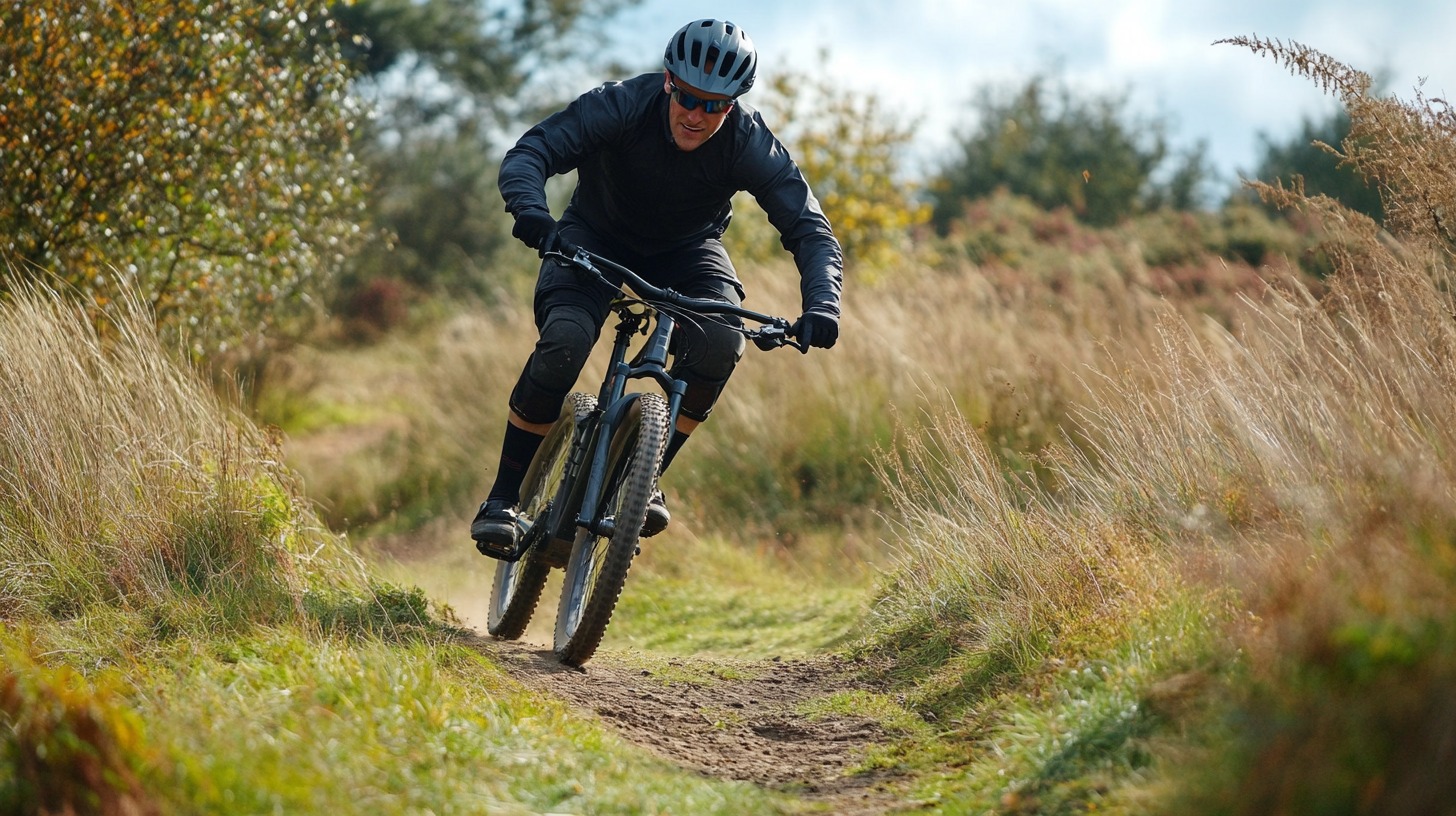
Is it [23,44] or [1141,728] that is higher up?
[23,44]

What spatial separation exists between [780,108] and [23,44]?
53.4ft

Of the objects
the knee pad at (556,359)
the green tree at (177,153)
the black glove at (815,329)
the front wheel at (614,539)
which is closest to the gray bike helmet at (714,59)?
the black glove at (815,329)

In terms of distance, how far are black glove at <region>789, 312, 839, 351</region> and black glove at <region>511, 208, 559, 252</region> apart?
94 cm

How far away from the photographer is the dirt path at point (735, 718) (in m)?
4.21

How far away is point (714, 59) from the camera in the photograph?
201 inches

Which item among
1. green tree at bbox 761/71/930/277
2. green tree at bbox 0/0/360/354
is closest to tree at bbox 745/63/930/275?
green tree at bbox 761/71/930/277

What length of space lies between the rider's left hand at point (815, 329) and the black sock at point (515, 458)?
1.40m

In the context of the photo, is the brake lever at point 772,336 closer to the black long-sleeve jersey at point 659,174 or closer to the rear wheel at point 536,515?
the black long-sleeve jersey at point 659,174

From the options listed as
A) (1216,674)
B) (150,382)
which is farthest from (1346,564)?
(150,382)

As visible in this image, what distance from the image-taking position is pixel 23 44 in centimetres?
745

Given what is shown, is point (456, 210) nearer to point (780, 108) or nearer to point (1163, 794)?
point (780, 108)

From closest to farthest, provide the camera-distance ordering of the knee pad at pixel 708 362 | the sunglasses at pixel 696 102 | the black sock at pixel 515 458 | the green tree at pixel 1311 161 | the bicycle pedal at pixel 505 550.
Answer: the sunglasses at pixel 696 102
the knee pad at pixel 708 362
the bicycle pedal at pixel 505 550
the black sock at pixel 515 458
the green tree at pixel 1311 161

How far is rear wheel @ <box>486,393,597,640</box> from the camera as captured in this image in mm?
5664

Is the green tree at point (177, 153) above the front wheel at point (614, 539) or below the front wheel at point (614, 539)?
above
